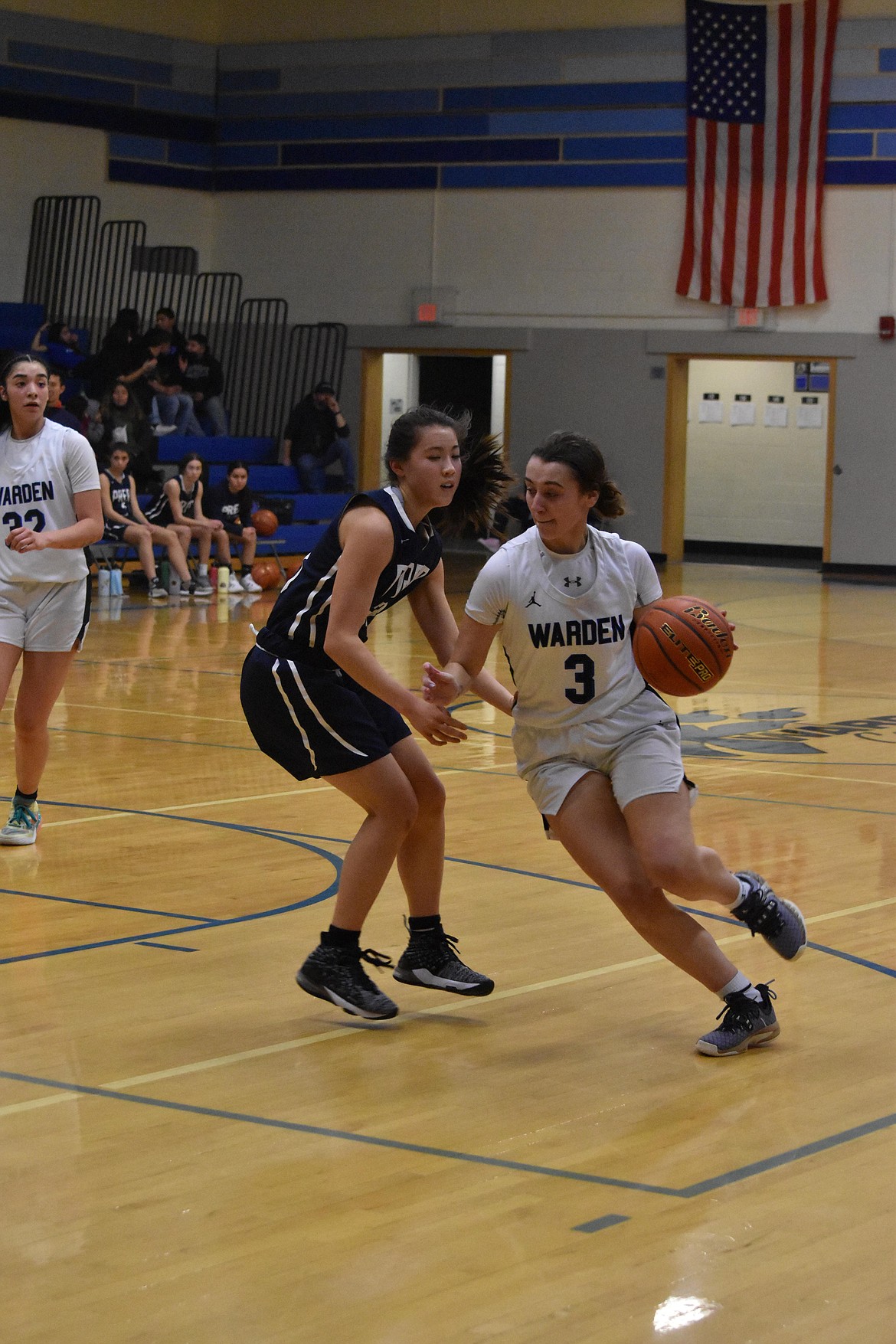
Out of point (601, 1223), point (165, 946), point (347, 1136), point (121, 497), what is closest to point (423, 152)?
point (121, 497)

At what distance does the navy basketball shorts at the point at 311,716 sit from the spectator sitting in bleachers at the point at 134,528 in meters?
10.4

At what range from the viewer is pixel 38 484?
5629mm

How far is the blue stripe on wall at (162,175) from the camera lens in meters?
20.6

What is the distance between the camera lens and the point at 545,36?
66.0ft

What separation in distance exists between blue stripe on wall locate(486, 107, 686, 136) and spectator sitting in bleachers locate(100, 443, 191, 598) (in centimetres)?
808

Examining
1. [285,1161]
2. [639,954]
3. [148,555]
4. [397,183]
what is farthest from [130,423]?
[285,1161]

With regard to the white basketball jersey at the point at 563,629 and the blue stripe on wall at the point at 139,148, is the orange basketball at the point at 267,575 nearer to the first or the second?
the blue stripe on wall at the point at 139,148

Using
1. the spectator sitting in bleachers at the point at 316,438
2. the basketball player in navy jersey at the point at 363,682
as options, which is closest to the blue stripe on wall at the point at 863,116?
the spectator sitting in bleachers at the point at 316,438

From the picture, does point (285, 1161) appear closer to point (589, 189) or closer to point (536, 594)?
point (536, 594)

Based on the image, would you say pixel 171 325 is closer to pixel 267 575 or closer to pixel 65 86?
pixel 65 86

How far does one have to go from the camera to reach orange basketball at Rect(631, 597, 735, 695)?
3.79 meters

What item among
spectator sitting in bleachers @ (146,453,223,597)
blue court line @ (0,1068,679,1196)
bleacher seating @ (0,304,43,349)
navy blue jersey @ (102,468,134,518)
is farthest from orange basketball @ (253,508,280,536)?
blue court line @ (0,1068,679,1196)

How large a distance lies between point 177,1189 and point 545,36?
19.0 m

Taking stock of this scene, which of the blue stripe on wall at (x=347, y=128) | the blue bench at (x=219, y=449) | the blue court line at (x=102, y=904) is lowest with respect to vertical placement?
the blue court line at (x=102, y=904)
